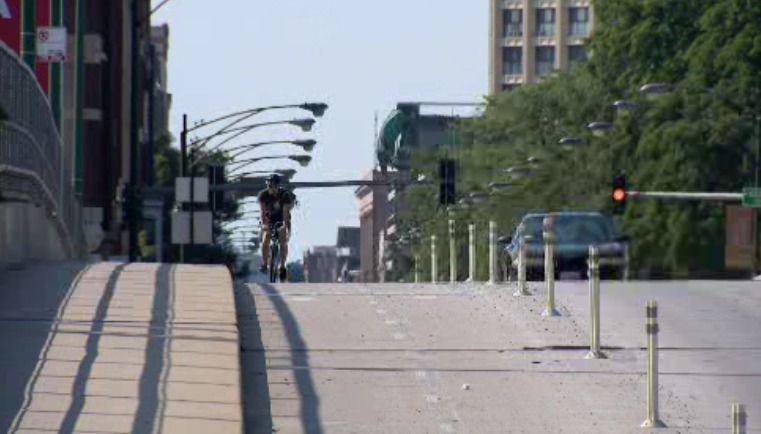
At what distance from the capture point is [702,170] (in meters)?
77.9

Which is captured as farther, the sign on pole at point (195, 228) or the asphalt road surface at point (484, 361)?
the sign on pole at point (195, 228)

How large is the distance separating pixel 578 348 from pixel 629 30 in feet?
197

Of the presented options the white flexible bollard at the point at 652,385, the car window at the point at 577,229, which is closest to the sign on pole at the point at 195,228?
the car window at the point at 577,229

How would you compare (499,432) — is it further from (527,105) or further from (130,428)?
(527,105)

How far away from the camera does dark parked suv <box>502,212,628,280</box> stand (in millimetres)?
42969

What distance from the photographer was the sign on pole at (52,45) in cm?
4068

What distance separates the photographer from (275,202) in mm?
35906

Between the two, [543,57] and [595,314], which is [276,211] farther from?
[543,57]

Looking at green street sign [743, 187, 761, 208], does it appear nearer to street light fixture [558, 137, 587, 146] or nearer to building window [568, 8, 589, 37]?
street light fixture [558, 137, 587, 146]

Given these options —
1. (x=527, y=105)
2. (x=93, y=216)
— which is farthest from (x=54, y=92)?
(x=527, y=105)

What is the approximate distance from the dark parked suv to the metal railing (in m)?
7.93

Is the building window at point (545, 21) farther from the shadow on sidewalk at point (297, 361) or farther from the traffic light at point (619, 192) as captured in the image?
the shadow on sidewalk at point (297, 361)

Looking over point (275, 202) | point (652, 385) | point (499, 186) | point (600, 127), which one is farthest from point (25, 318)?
point (499, 186)

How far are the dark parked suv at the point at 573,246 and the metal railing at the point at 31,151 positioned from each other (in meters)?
7.93
